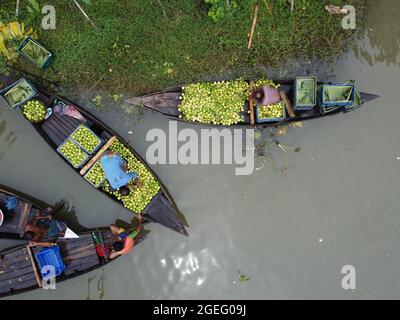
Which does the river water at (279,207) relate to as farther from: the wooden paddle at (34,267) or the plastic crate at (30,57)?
the plastic crate at (30,57)

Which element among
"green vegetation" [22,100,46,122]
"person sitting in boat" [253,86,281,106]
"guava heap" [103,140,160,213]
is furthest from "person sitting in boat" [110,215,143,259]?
"person sitting in boat" [253,86,281,106]

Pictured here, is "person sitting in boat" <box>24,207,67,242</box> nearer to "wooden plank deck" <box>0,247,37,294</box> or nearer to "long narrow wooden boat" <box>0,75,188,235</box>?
"wooden plank deck" <box>0,247,37,294</box>

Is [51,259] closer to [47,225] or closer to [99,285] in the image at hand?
[47,225]

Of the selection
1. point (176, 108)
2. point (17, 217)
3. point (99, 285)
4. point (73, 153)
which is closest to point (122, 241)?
point (99, 285)

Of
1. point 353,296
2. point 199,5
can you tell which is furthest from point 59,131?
point 353,296

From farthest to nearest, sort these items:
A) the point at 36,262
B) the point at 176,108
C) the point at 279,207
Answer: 1. the point at 279,207
2. the point at 176,108
3. the point at 36,262
